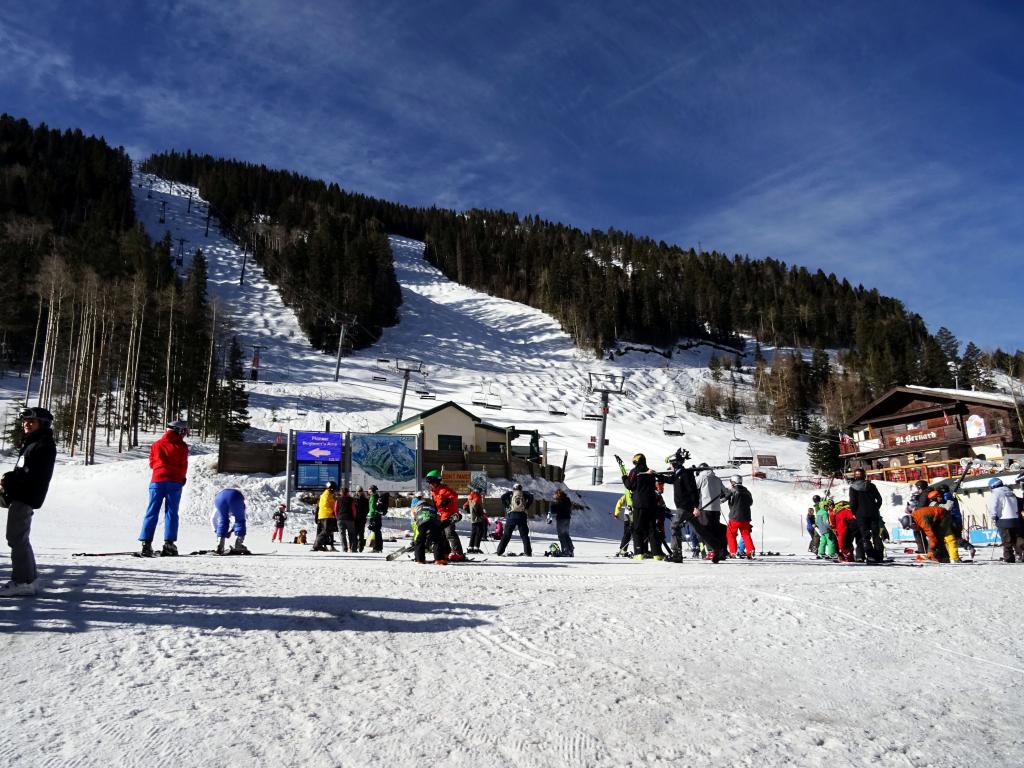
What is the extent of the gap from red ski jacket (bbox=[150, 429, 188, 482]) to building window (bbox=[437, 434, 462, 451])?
27.9 meters

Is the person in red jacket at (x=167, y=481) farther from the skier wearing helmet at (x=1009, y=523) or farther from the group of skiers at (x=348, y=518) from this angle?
the skier wearing helmet at (x=1009, y=523)

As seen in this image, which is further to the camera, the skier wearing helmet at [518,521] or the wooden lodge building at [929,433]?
the wooden lodge building at [929,433]

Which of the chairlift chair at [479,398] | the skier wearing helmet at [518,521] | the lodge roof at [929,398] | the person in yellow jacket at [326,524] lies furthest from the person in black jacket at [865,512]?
the chairlift chair at [479,398]

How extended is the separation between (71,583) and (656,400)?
65.9 m

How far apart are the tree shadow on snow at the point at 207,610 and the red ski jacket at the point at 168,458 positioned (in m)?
2.78

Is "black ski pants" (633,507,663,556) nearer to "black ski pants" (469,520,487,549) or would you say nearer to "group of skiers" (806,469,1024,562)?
"group of skiers" (806,469,1024,562)

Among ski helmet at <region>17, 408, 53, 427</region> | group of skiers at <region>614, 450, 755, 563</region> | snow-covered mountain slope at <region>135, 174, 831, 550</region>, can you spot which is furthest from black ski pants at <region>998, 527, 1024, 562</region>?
ski helmet at <region>17, 408, 53, 427</region>

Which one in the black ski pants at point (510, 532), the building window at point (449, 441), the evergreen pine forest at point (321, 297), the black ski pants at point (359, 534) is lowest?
the black ski pants at point (359, 534)

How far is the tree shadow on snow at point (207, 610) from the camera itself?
4031 mm

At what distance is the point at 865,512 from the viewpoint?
1105cm

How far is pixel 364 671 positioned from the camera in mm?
3424

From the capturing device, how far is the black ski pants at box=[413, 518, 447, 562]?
8.85m

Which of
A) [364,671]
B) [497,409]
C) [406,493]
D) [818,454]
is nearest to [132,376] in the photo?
[406,493]

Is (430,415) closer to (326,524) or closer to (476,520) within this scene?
(476,520)
